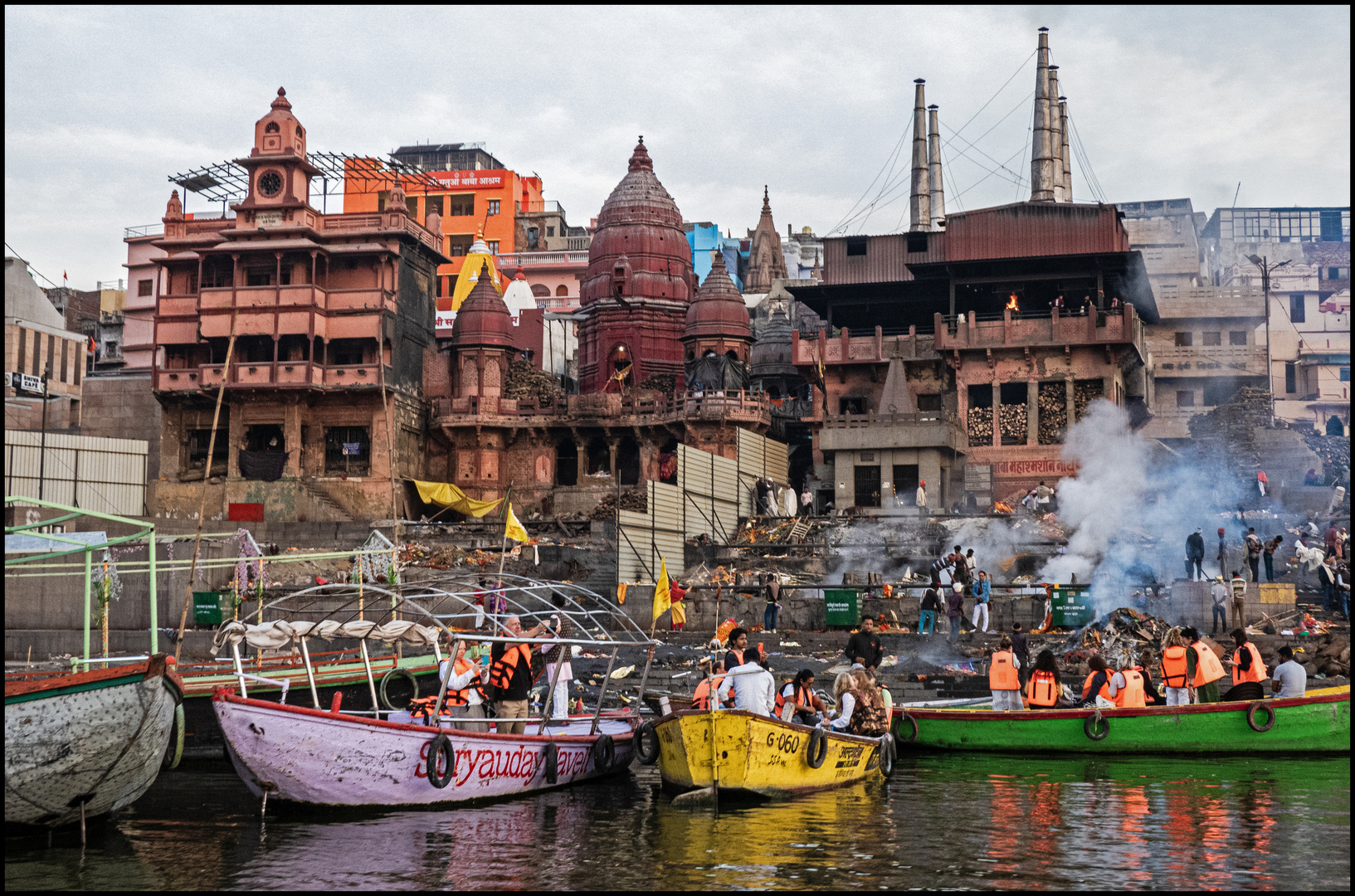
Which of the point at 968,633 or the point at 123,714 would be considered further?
the point at 968,633

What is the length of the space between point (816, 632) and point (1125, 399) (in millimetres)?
25073

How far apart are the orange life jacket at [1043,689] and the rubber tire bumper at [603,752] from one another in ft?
20.9

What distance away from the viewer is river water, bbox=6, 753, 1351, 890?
435 inches

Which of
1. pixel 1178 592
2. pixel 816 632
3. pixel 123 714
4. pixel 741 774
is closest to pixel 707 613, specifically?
pixel 816 632

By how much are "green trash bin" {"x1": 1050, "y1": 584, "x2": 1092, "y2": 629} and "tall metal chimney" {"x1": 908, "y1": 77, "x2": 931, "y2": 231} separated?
32447mm

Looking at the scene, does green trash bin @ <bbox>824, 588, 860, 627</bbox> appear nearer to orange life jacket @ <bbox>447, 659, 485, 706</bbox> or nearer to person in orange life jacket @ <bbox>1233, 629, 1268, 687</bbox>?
person in orange life jacket @ <bbox>1233, 629, 1268, 687</bbox>

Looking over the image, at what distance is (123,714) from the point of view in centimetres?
1316

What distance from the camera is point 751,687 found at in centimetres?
1530

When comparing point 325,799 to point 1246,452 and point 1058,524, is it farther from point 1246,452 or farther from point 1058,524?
point 1246,452

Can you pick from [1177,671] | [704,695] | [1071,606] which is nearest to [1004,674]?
[1177,671]

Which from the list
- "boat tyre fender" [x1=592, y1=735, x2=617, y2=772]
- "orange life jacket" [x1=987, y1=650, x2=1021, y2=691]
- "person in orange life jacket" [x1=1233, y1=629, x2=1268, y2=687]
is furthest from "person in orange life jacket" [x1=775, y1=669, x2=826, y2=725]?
"person in orange life jacket" [x1=1233, y1=629, x2=1268, y2=687]

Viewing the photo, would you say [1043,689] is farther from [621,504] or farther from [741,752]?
[621,504]

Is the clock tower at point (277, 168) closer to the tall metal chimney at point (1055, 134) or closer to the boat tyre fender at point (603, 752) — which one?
the tall metal chimney at point (1055, 134)

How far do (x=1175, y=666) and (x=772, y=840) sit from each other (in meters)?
8.85
